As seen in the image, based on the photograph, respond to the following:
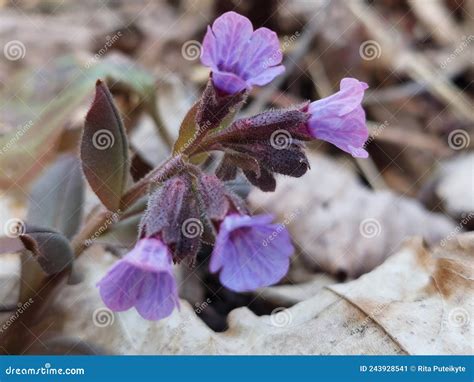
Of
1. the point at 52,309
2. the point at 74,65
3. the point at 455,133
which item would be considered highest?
the point at 74,65

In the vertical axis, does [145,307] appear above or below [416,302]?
above

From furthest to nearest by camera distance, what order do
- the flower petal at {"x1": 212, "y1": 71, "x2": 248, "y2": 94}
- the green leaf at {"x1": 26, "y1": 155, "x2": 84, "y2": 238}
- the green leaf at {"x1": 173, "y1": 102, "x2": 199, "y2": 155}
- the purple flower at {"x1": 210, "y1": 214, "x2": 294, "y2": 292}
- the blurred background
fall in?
the blurred background, the green leaf at {"x1": 26, "y1": 155, "x2": 84, "y2": 238}, the green leaf at {"x1": 173, "y1": 102, "x2": 199, "y2": 155}, the flower petal at {"x1": 212, "y1": 71, "x2": 248, "y2": 94}, the purple flower at {"x1": 210, "y1": 214, "x2": 294, "y2": 292}

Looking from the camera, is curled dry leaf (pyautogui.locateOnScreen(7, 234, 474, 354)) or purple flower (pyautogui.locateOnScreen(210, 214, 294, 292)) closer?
purple flower (pyautogui.locateOnScreen(210, 214, 294, 292))


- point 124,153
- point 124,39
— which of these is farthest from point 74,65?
point 124,153

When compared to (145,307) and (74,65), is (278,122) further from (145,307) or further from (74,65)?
(74,65)

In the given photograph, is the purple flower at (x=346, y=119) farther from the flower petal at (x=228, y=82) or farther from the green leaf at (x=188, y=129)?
the green leaf at (x=188, y=129)

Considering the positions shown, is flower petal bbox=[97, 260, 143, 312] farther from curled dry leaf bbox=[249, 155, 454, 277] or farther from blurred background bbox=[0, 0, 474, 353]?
curled dry leaf bbox=[249, 155, 454, 277]

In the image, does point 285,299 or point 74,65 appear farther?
point 74,65

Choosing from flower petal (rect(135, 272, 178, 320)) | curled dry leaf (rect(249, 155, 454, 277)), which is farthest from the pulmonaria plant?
curled dry leaf (rect(249, 155, 454, 277))

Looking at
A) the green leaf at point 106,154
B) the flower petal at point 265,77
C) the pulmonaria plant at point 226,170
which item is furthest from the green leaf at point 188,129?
the flower petal at point 265,77

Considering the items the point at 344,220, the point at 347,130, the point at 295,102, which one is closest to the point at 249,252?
the point at 347,130
